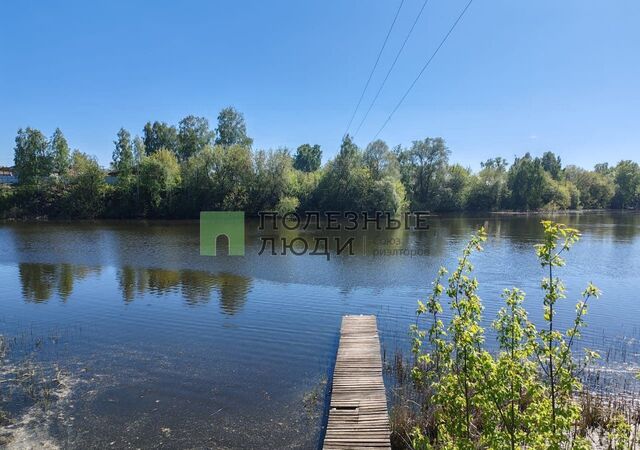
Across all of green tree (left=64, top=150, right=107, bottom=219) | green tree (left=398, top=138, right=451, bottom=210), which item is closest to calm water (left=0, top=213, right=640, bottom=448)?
green tree (left=64, top=150, right=107, bottom=219)

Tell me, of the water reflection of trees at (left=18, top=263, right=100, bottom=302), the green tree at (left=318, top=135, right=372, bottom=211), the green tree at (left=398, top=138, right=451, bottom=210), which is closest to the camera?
the water reflection of trees at (left=18, top=263, right=100, bottom=302)

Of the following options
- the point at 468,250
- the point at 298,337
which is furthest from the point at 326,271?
the point at 468,250

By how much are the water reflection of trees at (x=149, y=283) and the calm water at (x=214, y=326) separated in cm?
11

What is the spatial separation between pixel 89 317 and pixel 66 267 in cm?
1271

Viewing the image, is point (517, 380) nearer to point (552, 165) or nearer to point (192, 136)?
point (192, 136)

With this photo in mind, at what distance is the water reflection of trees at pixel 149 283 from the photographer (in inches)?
771

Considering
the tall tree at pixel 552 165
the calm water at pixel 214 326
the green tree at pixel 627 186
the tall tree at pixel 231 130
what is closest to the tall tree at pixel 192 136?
Answer: the tall tree at pixel 231 130

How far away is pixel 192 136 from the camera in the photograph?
96750mm

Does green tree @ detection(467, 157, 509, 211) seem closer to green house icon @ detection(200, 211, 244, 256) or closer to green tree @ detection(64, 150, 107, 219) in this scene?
green house icon @ detection(200, 211, 244, 256)

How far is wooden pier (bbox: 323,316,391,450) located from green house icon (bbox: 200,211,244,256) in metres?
21.3

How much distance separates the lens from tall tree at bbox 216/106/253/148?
96.7 meters

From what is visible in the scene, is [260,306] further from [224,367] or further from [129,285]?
[129,285]

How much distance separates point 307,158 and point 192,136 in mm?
42236

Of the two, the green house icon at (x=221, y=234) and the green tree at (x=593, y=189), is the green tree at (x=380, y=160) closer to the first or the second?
the green house icon at (x=221, y=234)
